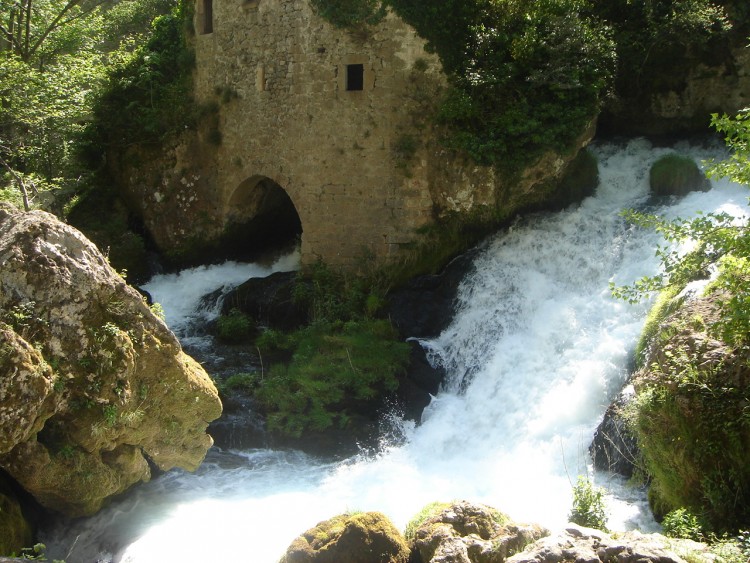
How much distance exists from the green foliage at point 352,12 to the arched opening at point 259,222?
3704 mm

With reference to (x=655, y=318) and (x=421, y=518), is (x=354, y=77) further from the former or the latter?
(x=421, y=518)

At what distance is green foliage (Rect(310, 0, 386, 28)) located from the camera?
13.5 meters

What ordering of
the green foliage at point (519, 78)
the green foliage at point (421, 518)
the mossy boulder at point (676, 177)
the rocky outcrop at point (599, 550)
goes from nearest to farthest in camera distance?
the rocky outcrop at point (599, 550)
the green foliage at point (421, 518)
the green foliage at point (519, 78)
the mossy boulder at point (676, 177)

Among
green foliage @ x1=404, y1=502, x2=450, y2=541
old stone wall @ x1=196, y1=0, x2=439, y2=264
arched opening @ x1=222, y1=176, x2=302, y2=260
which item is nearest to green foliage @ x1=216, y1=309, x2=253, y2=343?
old stone wall @ x1=196, y1=0, x2=439, y2=264

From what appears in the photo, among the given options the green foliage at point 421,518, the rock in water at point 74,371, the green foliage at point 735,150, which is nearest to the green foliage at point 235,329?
the rock in water at point 74,371

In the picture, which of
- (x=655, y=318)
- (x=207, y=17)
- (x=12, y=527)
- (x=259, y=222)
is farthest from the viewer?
(x=259, y=222)

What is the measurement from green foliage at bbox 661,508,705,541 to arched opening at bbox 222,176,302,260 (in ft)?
36.2

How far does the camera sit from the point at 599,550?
210 inches

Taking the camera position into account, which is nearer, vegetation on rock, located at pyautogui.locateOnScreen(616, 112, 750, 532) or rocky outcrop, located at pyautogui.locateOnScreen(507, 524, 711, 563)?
rocky outcrop, located at pyautogui.locateOnScreen(507, 524, 711, 563)

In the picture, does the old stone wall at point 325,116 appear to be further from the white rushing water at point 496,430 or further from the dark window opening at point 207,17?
A: the white rushing water at point 496,430

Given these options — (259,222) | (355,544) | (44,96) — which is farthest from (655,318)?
(44,96)

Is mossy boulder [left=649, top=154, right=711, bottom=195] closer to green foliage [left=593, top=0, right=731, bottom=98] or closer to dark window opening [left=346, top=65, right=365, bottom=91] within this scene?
green foliage [left=593, top=0, right=731, bottom=98]

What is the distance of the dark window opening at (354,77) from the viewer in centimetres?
1417

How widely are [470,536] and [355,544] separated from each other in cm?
97
